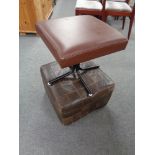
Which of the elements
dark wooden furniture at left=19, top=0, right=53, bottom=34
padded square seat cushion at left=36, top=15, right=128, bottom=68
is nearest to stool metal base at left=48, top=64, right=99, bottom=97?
padded square seat cushion at left=36, top=15, right=128, bottom=68

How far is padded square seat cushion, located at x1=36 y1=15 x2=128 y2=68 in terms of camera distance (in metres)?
0.80

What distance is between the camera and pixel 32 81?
1.59 m

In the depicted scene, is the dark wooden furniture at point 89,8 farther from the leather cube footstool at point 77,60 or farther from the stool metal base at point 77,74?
the stool metal base at point 77,74

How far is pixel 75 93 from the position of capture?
42.8 inches

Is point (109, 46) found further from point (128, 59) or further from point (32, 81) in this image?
point (128, 59)

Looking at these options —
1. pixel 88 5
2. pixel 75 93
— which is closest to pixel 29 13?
pixel 88 5

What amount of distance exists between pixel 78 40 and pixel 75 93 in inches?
15.9

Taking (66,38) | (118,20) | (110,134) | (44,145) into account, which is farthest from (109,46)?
(118,20)

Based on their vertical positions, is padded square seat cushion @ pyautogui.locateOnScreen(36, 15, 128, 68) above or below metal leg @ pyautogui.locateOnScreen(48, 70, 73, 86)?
above

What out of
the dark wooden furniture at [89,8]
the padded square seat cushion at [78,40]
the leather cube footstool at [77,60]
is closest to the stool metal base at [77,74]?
the leather cube footstool at [77,60]

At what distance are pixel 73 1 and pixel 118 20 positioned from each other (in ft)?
4.62

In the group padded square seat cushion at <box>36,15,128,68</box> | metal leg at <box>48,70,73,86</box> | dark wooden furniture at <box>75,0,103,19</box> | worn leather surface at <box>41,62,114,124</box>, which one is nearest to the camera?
padded square seat cushion at <box>36,15,128,68</box>

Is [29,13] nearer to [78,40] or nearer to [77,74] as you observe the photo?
[77,74]

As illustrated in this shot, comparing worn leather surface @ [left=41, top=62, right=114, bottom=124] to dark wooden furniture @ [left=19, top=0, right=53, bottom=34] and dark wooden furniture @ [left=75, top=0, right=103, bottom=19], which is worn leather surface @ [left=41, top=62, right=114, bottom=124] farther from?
dark wooden furniture @ [left=19, top=0, right=53, bottom=34]
